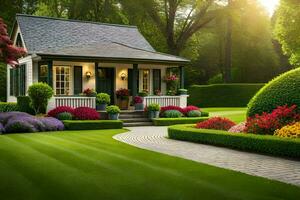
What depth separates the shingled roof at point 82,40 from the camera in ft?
79.5

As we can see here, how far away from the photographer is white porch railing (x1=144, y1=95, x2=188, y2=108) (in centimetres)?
2485

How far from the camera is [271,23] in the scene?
183ft

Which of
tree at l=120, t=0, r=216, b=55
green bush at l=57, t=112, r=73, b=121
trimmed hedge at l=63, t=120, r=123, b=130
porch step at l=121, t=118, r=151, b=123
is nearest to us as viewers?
trimmed hedge at l=63, t=120, r=123, b=130

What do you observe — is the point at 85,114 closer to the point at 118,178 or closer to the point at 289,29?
the point at 118,178

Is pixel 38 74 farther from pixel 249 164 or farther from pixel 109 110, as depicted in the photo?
pixel 249 164

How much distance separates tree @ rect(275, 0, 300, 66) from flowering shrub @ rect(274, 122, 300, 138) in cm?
2991

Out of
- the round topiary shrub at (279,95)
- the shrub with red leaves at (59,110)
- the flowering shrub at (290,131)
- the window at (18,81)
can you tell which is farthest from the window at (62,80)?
the flowering shrub at (290,131)

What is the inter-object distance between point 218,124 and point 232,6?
994 inches

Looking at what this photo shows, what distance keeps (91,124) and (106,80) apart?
7.06 metres

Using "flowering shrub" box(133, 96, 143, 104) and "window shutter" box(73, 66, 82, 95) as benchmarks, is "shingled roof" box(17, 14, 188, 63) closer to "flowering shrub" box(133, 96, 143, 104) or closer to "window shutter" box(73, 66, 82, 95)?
"window shutter" box(73, 66, 82, 95)

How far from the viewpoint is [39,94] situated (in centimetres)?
2109

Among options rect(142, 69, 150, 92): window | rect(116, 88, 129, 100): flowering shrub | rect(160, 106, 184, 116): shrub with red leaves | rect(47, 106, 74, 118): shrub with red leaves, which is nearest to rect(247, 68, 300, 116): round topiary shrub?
rect(160, 106, 184, 116): shrub with red leaves

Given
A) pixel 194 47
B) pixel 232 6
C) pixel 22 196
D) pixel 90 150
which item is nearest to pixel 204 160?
pixel 90 150

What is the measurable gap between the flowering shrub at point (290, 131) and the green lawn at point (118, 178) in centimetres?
326
